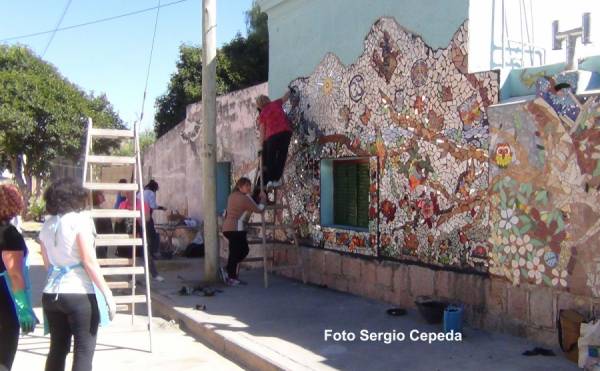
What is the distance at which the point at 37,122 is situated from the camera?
21047 mm

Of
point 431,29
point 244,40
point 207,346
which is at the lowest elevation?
point 207,346

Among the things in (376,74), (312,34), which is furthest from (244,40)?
(376,74)

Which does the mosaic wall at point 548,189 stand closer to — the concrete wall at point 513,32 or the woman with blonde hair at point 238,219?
the concrete wall at point 513,32

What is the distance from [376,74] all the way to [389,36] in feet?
1.73

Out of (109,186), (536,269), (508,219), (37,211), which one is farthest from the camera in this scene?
(37,211)

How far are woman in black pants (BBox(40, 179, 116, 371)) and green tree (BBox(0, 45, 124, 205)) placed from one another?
16826 millimetres

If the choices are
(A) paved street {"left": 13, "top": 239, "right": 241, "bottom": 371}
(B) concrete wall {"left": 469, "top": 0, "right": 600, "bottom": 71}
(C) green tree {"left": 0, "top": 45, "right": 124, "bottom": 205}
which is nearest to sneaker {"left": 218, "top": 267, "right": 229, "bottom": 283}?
(A) paved street {"left": 13, "top": 239, "right": 241, "bottom": 371}

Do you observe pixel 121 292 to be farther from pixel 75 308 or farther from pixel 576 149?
pixel 576 149

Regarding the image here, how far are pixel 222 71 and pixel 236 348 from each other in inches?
615

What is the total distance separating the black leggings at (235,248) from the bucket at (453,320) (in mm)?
4126

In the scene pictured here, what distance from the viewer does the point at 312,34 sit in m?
9.98

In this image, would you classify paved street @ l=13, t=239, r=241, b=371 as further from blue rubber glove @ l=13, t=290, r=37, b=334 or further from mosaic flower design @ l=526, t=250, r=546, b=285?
mosaic flower design @ l=526, t=250, r=546, b=285

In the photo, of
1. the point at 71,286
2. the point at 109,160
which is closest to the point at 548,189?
the point at 71,286

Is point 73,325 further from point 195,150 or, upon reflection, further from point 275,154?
point 195,150
